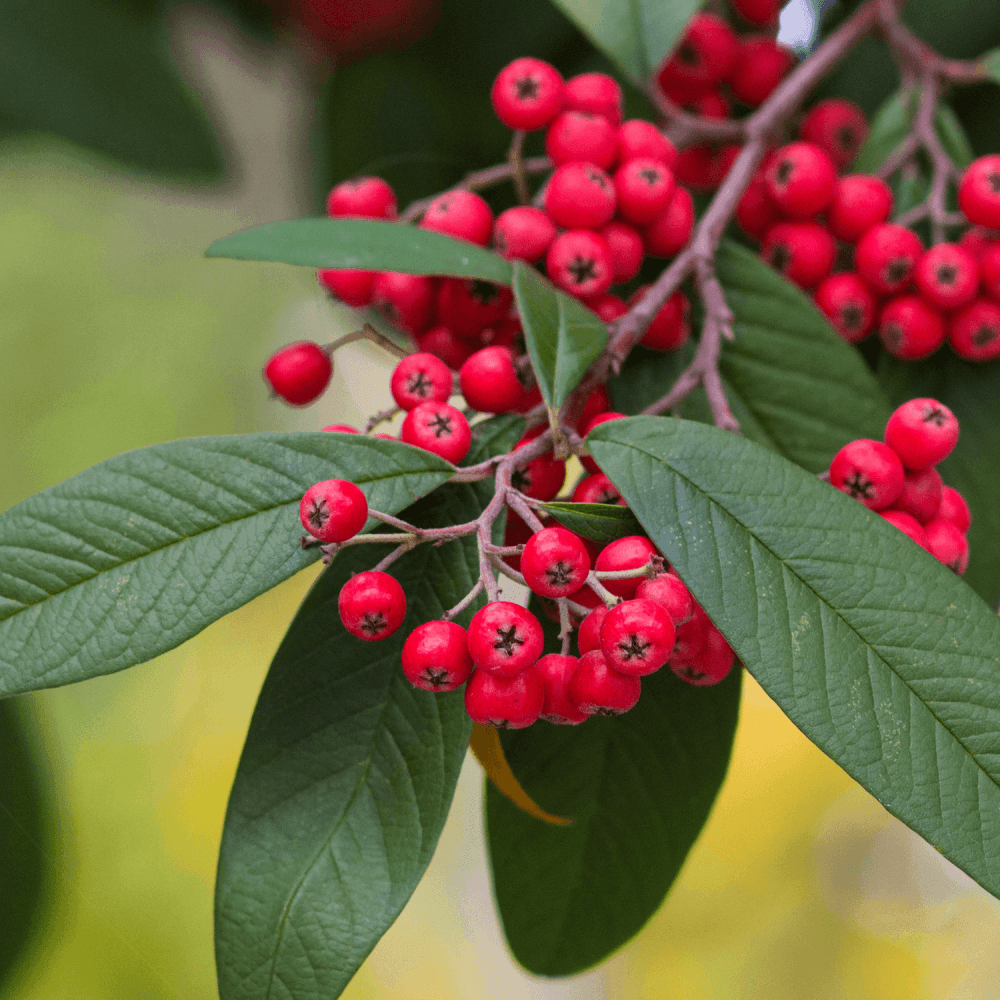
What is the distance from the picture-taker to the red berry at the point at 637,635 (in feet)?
1.48

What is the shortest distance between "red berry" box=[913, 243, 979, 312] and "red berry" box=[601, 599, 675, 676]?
1.60 ft

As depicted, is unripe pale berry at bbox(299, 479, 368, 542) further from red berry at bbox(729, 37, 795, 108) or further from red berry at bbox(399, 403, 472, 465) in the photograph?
red berry at bbox(729, 37, 795, 108)

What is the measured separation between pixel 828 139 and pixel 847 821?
3.09 ft

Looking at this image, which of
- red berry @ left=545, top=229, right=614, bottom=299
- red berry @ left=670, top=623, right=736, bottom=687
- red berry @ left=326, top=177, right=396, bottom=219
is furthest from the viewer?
red berry @ left=326, top=177, right=396, bottom=219

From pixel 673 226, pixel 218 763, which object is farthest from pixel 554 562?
pixel 218 763

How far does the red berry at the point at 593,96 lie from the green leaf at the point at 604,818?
1.49 ft

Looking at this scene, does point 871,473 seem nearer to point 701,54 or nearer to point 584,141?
point 584,141

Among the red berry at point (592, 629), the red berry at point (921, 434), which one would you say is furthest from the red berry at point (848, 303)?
the red berry at point (592, 629)

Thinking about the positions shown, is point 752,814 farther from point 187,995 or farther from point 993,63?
point 993,63

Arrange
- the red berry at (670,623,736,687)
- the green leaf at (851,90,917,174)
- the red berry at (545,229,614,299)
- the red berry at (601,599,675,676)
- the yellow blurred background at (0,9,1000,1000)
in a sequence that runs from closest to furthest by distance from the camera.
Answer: the red berry at (601,599,675,676) < the red berry at (670,623,736,687) < the red berry at (545,229,614,299) < the green leaf at (851,90,917,174) < the yellow blurred background at (0,9,1000,1000)

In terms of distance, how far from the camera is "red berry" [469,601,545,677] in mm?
460

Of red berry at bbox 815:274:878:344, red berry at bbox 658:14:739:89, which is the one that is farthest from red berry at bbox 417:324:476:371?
red berry at bbox 658:14:739:89

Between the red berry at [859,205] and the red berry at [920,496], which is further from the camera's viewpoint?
the red berry at [859,205]

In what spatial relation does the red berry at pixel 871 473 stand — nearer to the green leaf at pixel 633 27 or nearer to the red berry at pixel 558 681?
the red berry at pixel 558 681
